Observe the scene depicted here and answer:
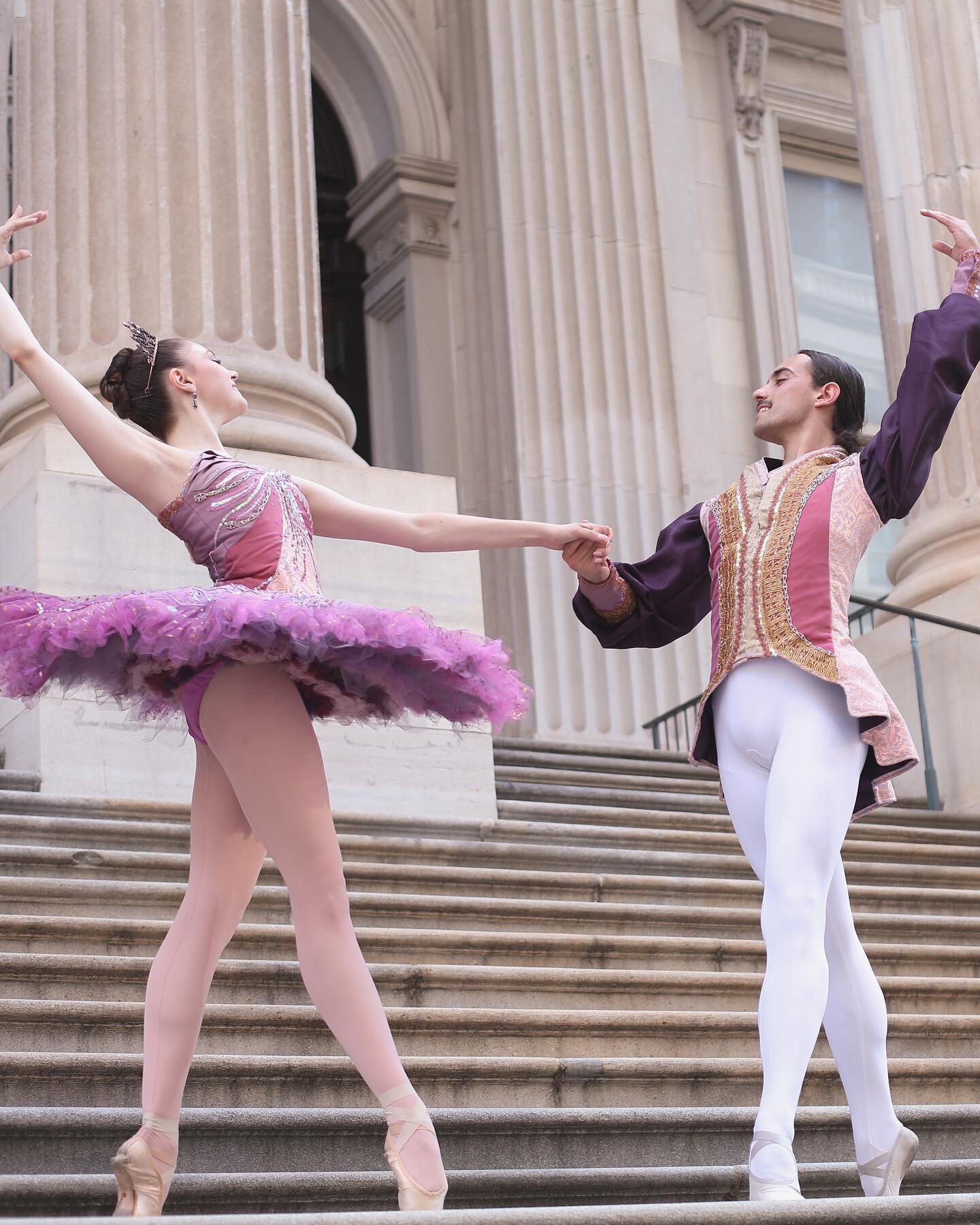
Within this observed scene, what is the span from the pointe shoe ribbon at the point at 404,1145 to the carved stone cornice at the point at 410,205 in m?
12.8

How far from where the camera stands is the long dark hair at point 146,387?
453 centimetres

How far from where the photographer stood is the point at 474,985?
19.5 ft

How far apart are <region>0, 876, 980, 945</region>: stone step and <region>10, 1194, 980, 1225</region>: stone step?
260 centimetres

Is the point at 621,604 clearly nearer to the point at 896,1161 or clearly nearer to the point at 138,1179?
the point at 896,1161

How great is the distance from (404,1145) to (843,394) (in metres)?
2.15

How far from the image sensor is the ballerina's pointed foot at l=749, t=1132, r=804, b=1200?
12.7ft

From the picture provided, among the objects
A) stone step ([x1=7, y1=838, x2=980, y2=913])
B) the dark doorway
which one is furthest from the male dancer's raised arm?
the dark doorway

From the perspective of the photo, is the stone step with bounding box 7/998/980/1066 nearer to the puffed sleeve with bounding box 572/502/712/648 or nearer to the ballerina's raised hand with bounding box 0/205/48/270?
the puffed sleeve with bounding box 572/502/712/648

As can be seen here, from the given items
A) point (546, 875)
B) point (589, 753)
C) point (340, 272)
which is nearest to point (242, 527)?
point (546, 875)

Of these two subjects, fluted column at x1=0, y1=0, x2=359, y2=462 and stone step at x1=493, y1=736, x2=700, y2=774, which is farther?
stone step at x1=493, y1=736, x2=700, y2=774

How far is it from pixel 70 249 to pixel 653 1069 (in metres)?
5.14

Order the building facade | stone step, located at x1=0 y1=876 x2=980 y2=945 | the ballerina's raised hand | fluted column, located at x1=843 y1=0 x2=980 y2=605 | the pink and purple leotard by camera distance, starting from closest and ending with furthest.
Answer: the pink and purple leotard
the ballerina's raised hand
stone step, located at x1=0 y1=876 x2=980 y2=945
the building facade
fluted column, located at x1=843 y1=0 x2=980 y2=605

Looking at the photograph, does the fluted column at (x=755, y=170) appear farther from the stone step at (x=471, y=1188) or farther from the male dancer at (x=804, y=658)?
the stone step at (x=471, y=1188)

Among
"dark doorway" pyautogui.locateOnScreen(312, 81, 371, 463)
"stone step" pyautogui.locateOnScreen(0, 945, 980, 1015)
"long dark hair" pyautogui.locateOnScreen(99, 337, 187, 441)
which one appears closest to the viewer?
"long dark hair" pyautogui.locateOnScreen(99, 337, 187, 441)
